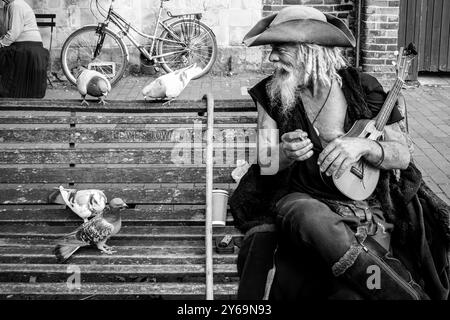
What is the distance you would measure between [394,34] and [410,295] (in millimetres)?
7026

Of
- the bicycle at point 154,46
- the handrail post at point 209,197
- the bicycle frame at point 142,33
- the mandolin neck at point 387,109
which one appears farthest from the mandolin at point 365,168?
the bicycle frame at point 142,33

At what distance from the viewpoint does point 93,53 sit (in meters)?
10.3

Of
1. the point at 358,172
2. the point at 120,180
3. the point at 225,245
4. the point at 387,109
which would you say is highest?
the point at 387,109

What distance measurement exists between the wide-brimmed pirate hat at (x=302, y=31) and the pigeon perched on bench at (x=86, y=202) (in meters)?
1.18

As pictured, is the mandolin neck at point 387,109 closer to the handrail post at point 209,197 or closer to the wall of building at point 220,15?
the handrail post at point 209,197

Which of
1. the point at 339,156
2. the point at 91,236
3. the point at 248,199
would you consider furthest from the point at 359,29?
the point at 339,156

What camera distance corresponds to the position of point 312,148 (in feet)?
10.9

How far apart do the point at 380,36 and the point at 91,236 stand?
262 inches

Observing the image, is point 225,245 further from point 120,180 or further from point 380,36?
point 380,36

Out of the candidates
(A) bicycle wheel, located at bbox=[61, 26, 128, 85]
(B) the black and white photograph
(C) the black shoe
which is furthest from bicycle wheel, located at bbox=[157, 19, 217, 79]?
(C) the black shoe

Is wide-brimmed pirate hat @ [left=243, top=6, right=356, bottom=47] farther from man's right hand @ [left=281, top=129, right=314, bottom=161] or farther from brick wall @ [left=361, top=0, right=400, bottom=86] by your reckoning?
brick wall @ [left=361, top=0, right=400, bottom=86]

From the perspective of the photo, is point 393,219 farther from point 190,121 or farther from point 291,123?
point 190,121

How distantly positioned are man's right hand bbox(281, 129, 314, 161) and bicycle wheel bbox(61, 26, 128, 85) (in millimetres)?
6966

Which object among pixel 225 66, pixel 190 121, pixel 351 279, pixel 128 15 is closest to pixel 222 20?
pixel 225 66
